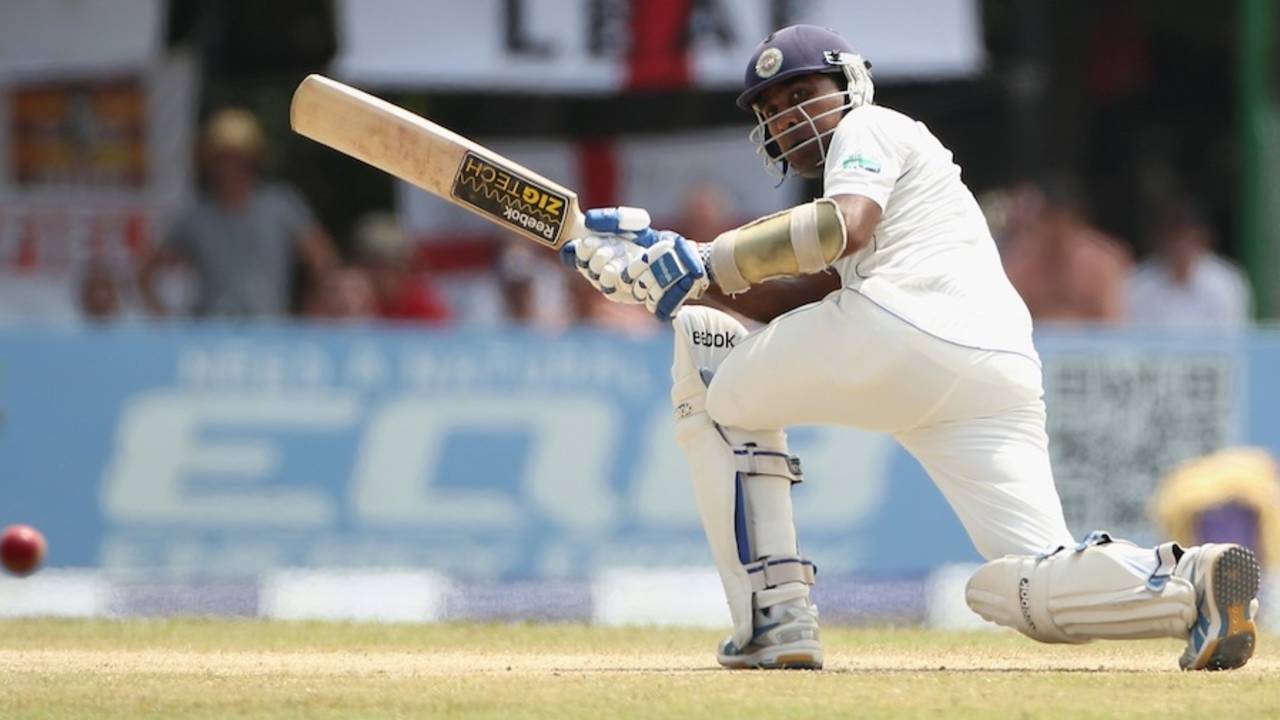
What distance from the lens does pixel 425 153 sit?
609 cm

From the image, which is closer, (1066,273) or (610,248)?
(610,248)

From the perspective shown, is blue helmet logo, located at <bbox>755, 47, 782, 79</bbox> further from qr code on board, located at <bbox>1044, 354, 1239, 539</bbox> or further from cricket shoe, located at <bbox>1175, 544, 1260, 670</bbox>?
qr code on board, located at <bbox>1044, 354, 1239, 539</bbox>

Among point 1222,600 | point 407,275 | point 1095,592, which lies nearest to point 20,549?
point 407,275

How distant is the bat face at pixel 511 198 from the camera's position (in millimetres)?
5957

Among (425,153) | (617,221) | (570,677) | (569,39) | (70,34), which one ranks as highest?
(70,34)

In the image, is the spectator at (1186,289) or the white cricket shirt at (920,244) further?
the spectator at (1186,289)

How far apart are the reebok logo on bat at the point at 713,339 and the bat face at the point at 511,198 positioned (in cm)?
43

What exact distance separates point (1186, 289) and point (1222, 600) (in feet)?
20.3

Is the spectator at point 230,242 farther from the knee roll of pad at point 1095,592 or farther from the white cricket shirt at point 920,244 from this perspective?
the knee roll of pad at point 1095,592

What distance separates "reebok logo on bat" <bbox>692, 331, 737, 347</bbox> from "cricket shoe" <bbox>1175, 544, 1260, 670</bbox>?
47.1 inches

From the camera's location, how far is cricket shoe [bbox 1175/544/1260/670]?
5297 millimetres

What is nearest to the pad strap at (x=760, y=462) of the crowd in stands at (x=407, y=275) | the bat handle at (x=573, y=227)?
the bat handle at (x=573, y=227)

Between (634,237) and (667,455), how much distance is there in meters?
4.31

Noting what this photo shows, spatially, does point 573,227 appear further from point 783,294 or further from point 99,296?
point 99,296
